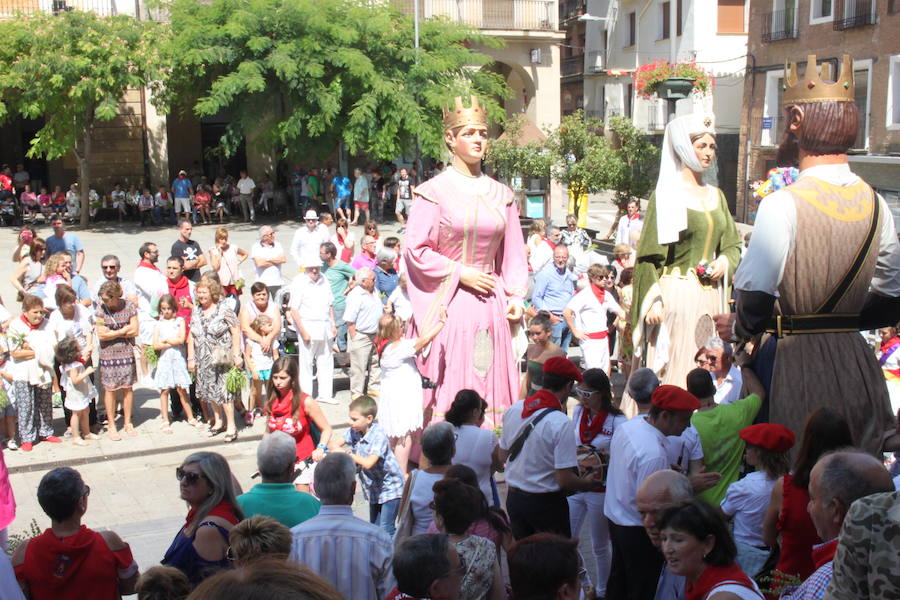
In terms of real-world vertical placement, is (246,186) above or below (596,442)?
above

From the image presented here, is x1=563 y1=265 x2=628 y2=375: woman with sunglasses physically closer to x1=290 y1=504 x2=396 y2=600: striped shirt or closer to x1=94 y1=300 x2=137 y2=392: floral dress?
x1=94 y1=300 x2=137 y2=392: floral dress

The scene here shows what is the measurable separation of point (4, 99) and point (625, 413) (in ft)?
77.5

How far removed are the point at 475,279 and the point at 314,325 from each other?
215 inches

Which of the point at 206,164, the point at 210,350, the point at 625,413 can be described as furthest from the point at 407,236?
the point at 206,164

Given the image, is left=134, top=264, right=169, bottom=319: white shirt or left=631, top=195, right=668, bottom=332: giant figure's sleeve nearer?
left=631, top=195, right=668, bottom=332: giant figure's sleeve

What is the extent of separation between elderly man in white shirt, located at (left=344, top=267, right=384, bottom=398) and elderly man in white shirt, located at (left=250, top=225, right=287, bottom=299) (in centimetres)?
203

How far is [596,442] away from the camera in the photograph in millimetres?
5797

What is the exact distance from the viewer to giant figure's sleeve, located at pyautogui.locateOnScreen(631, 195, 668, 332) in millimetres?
5762

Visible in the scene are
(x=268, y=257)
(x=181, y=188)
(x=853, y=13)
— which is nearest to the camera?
(x=268, y=257)

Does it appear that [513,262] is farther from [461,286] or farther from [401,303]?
[401,303]

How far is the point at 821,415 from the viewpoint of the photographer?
12.8 feet

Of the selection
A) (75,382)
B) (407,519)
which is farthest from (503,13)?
(407,519)

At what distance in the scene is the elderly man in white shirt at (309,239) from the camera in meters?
12.4

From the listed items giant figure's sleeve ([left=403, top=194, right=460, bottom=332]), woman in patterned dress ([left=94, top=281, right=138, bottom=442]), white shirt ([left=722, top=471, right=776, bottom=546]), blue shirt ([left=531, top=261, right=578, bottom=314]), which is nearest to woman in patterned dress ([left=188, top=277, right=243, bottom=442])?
woman in patterned dress ([left=94, top=281, right=138, bottom=442])
